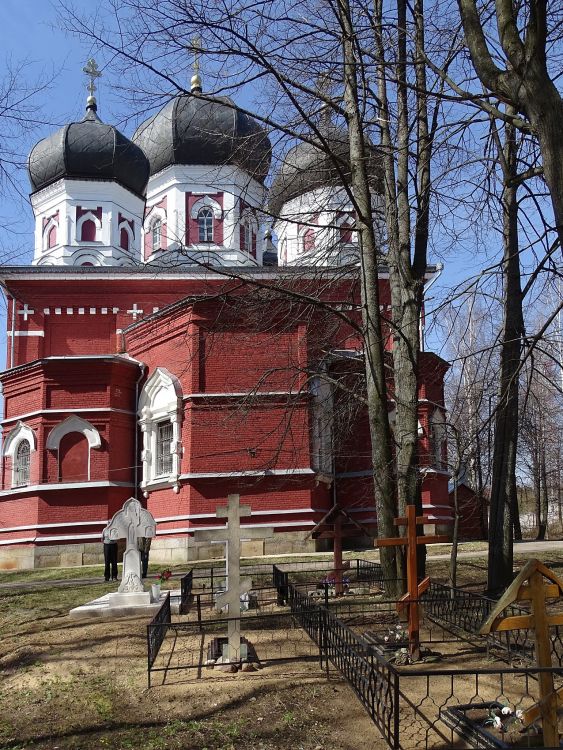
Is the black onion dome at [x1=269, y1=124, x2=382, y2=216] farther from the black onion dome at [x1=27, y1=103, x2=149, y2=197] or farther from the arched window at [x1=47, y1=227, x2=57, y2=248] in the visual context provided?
the arched window at [x1=47, y1=227, x2=57, y2=248]

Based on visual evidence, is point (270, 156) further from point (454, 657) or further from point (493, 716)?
point (493, 716)

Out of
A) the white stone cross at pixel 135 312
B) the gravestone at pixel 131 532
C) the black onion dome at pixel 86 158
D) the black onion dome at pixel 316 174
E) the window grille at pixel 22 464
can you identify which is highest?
the black onion dome at pixel 86 158

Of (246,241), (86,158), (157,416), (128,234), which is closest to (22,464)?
(157,416)

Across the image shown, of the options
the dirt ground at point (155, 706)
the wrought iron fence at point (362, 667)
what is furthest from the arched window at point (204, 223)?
the wrought iron fence at point (362, 667)

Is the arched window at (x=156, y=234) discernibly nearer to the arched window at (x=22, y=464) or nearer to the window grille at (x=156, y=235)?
the window grille at (x=156, y=235)

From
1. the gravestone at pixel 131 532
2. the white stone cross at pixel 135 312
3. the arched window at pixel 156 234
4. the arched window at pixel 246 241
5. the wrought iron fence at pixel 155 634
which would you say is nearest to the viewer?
the wrought iron fence at pixel 155 634

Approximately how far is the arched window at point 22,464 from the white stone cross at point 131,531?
12.4 metres

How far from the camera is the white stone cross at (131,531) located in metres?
10.6

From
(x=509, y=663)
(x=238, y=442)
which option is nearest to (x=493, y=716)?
(x=509, y=663)

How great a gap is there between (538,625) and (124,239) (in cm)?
2699

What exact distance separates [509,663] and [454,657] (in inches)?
26.8

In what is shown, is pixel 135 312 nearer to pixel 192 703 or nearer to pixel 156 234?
pixel 156 234

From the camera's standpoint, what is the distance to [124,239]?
29.6 m

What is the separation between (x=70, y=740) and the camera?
5.50 metres
